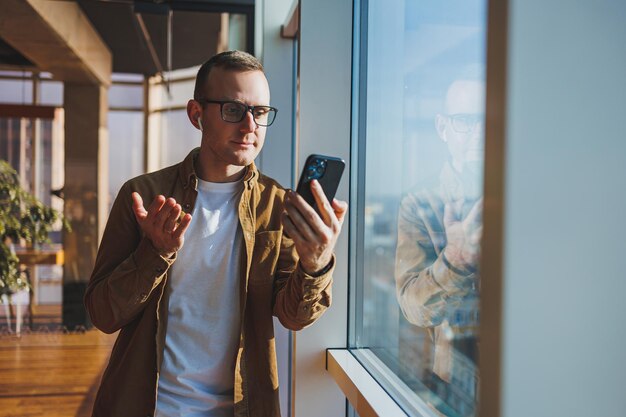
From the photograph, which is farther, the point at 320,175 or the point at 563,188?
the point at 320,175

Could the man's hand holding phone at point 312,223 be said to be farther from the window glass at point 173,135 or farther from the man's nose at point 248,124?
the window glass at point 173,135

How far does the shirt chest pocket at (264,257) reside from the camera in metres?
1.57

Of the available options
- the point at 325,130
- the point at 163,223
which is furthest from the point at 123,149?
the point at 163,223

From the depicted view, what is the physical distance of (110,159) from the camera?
371 cm

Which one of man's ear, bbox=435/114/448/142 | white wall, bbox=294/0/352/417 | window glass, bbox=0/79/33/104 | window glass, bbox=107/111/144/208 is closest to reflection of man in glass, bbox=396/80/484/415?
man's ear, bbox=435/114/448/142

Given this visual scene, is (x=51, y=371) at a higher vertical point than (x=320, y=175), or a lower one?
lower

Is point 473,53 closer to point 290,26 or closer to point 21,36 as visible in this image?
point 290,26

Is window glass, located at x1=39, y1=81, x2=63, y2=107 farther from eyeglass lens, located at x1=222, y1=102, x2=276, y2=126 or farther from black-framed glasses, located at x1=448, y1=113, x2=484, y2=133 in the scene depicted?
black-framed glasses, located at x1=448, y1=113, x2=484, y2=133

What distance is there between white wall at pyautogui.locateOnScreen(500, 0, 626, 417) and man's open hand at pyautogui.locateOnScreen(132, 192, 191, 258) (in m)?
0.75

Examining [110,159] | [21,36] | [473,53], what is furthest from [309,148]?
[21,36]

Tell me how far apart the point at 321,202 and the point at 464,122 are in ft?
1.04

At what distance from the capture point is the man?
147 cm

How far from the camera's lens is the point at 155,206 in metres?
1.34

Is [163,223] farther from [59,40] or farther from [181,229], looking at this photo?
[59,40]
